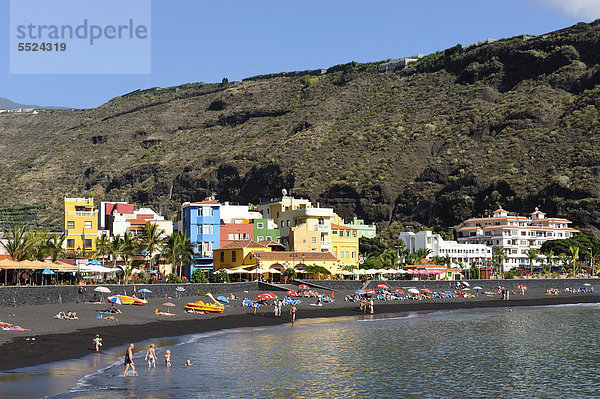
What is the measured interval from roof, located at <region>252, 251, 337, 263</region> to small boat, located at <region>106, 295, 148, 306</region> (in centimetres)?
2893

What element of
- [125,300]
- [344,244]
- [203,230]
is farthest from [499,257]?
[125,300]

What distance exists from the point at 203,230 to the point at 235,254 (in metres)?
7.59

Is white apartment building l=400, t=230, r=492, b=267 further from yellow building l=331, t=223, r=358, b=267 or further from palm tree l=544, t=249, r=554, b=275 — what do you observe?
yellow building l=331, t=223, r=358, b=267

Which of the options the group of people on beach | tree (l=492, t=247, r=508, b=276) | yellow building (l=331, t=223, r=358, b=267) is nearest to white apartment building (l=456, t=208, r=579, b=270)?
tree (l=492, t=247, r=508, b=276)

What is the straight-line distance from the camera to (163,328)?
186ft

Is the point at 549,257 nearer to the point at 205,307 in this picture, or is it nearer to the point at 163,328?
the point at 205,307

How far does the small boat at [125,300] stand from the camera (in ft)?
210

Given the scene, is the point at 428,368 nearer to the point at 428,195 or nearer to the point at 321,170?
the point at 428,195

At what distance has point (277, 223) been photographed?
127m

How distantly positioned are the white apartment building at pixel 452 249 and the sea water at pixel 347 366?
71.1m

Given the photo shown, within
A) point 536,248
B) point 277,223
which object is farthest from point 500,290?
point 536,248

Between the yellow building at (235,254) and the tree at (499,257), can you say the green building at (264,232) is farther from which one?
the tree at (499,257)

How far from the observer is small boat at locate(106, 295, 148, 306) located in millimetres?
63969

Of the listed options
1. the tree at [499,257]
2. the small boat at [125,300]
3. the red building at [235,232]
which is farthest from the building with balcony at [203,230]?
the tree at [499,257]
